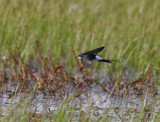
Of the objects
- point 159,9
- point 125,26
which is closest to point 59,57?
point 125,26

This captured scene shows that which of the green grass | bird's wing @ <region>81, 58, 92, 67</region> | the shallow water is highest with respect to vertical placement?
the green grass

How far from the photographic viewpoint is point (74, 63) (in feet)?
17.1

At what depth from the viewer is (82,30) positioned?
598 centimetres

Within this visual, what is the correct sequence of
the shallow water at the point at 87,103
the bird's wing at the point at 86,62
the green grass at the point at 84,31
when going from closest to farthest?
the shallow water at the point at 87,103 → the bird's wing at the point at 86,62 → the green grass at the point at 84,31

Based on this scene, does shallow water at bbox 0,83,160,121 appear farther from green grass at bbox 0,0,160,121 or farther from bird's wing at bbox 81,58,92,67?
green grass at bbox 0,0,160,121

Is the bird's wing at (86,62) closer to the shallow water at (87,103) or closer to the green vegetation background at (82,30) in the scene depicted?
the shallow water at (87,103)

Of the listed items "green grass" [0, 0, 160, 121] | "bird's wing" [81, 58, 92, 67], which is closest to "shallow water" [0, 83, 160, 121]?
"bird's wing" [81, 58, 92, 67]

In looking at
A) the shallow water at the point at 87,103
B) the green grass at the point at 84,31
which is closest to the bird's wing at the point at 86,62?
the shallow water at the point at 87,103

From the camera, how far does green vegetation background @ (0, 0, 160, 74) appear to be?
5.13 m

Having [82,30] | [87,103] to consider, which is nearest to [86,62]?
[87,103]

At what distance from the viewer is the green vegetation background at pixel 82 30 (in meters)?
5.13

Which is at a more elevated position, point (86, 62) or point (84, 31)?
point (84, 31)

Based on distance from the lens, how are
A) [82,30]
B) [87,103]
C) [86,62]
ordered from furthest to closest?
1. [82,30]
2. [87,103]
3. [86,62]

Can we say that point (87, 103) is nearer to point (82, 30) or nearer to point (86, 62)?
point (86, 62)
